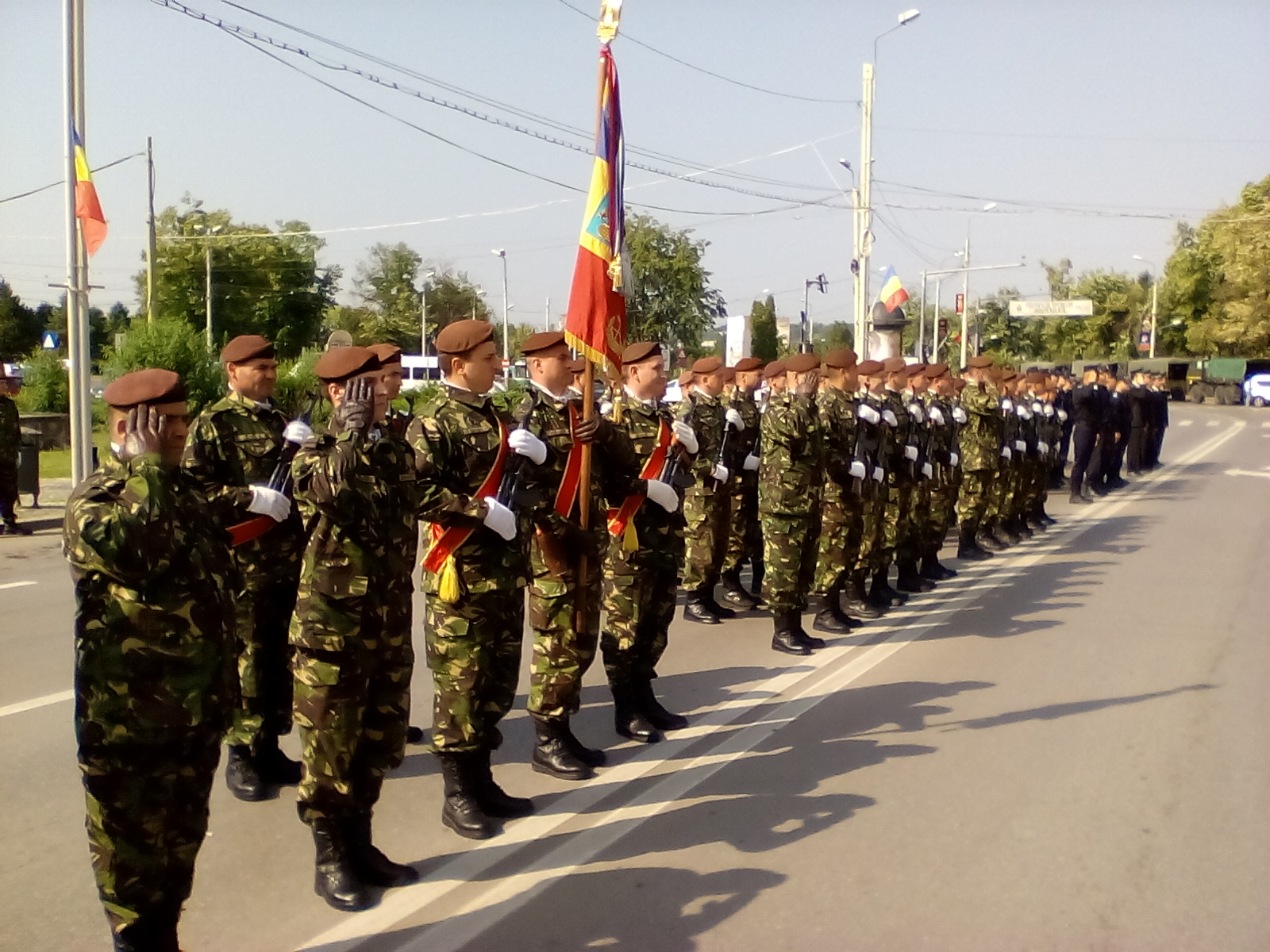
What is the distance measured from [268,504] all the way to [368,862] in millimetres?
1355

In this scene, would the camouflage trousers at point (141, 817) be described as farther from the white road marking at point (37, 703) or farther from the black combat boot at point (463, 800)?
the white road marking at point (37, 703)

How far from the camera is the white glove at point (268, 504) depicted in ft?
13.8

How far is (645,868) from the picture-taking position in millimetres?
3932

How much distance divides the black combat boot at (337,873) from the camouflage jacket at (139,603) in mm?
936

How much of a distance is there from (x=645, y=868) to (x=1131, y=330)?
272 ft

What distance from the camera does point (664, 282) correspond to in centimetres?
3388

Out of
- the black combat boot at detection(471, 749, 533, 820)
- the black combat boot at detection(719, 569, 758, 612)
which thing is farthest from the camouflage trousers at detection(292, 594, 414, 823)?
the black combat boot at detection(719, 569, 758, 612)

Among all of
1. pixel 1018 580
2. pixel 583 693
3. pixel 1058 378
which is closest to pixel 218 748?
pixel 583 693

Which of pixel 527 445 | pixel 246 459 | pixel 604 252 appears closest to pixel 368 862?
pixel 527 445

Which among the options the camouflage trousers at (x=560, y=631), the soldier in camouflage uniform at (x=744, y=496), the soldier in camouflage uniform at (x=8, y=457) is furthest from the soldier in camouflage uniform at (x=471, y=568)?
the soldier in camouflage uniform at (x=8, y=457)

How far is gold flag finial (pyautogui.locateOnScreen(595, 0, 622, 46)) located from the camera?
4.97 metres

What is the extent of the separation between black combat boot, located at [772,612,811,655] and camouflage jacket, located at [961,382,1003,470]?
458cm

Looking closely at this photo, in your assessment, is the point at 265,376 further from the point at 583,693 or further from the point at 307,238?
the point at 307,238

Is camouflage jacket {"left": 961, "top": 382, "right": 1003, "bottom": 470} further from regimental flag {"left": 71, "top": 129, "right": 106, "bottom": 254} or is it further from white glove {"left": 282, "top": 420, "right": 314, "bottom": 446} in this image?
regimental flag {"left": 71, "top": 129, "right": 106, "bottom": 254}
